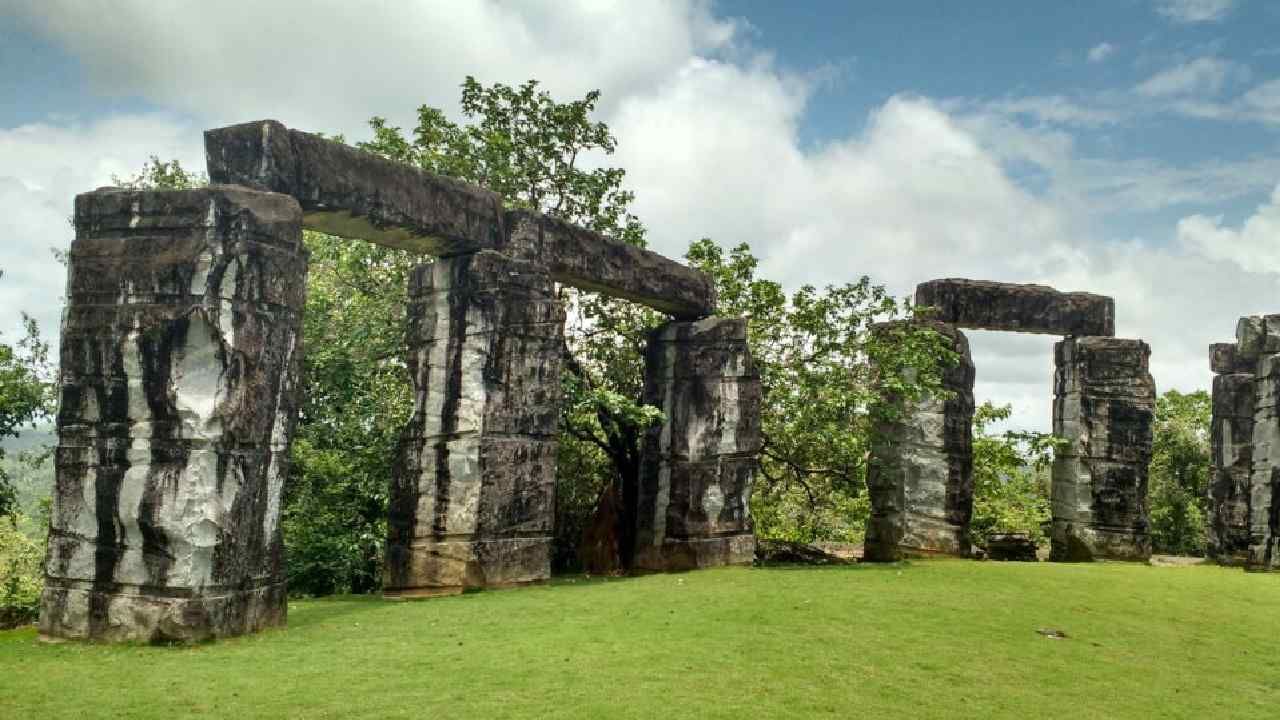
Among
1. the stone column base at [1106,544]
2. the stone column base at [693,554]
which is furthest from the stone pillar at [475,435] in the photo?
the stone column base at [1106,544]

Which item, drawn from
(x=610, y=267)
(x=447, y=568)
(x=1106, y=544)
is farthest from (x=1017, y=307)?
(x=447, y=568)

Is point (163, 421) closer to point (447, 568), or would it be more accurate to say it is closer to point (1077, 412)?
point (447, 568)

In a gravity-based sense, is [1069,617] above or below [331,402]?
below

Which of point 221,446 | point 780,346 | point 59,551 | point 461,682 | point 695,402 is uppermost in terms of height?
point 780,346

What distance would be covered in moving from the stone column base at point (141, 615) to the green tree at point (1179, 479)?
19166 millimetres

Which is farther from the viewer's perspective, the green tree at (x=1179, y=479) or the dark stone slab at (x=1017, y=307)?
the green tree at (x=1179, y=479)

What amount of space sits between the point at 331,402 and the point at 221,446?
520 cm

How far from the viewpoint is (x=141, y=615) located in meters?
6.58

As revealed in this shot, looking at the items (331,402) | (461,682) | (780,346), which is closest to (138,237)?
(461,682)

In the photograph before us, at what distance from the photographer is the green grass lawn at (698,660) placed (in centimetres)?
517

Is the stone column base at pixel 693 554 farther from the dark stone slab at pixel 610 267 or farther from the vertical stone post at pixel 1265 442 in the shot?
the vertical stone post at pixel 1265 442

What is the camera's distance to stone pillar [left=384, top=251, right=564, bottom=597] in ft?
30.2

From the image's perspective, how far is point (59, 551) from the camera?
6.88 meters

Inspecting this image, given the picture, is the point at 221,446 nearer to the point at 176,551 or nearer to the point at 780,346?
the point at 176,551
